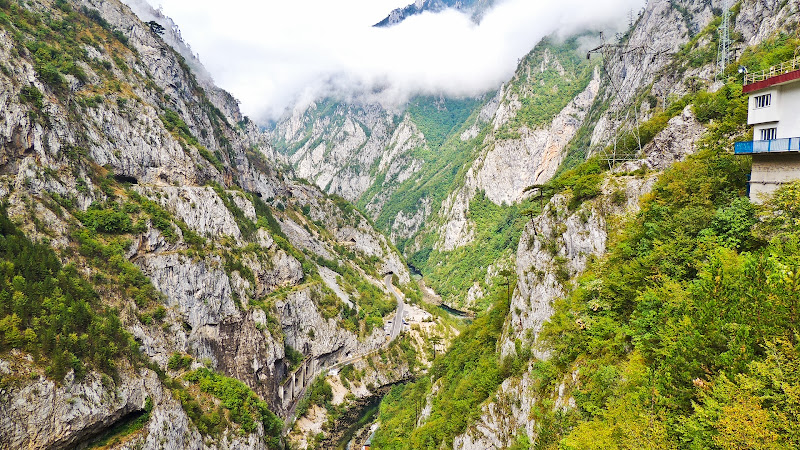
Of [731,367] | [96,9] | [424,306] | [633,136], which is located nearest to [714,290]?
[731,367]

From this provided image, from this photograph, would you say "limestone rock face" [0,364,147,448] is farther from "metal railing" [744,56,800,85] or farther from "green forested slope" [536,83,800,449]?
"metal railing" [744,56,800,85]

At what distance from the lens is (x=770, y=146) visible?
→ 64.5 feet

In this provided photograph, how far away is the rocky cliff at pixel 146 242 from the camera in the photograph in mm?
44844

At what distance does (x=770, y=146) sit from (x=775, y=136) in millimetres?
1483

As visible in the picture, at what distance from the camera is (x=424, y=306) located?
12800 cm

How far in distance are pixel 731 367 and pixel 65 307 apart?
56139mm

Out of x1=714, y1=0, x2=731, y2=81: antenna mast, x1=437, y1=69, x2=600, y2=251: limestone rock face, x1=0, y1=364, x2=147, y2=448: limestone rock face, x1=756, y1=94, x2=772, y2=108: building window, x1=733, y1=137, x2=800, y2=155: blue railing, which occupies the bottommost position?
x1=0, y1=364, x2=147, y2=448: limestone rock face

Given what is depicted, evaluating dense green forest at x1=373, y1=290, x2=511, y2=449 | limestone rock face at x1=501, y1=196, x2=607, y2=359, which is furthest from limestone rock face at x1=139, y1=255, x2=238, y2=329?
limestone rock face at x1=501, y1=196, x2=607, y2=359

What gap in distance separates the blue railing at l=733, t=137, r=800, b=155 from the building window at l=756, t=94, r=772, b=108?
250cm

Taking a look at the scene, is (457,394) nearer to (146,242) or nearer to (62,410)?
(62,410)

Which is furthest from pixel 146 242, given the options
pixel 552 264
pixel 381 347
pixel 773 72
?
pixel 773 72

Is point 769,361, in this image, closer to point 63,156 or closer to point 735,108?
point 735,108

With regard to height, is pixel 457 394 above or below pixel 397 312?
below

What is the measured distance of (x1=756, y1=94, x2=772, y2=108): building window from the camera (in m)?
20.8
